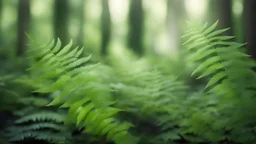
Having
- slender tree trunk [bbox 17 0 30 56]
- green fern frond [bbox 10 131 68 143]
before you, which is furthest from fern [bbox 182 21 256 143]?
slender tree trunk [bbox 17 0 30 56]

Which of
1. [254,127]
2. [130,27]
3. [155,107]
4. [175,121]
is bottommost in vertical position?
[254,127]

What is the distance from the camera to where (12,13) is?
54.0ft

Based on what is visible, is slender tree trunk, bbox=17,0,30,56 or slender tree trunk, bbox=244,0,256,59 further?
slender tree trunk, bbox=17,0,30,56

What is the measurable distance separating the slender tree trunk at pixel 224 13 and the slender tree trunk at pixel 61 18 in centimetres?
759

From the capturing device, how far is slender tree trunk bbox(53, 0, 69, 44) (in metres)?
11.5

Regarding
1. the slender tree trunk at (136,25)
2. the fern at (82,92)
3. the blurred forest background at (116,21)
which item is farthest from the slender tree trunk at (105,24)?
the fern at (82,92)

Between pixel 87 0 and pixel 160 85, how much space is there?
13.6 meters

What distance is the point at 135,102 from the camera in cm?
255

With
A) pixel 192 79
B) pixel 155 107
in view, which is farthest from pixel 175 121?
pixel 192 79

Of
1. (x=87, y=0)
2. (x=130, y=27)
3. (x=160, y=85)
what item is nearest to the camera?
(x=160, y=85)

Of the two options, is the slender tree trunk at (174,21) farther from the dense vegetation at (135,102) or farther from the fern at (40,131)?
the fern at (40,131)

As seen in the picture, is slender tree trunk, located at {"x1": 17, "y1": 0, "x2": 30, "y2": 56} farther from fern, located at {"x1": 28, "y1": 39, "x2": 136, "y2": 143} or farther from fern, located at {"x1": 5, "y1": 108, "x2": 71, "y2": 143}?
fern, located at {"x1": 28, "y1": 39, "x2": 136, "y2": 143}

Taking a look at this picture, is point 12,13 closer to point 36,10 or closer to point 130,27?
point 36,10

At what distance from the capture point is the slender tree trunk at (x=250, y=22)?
3406 mm
